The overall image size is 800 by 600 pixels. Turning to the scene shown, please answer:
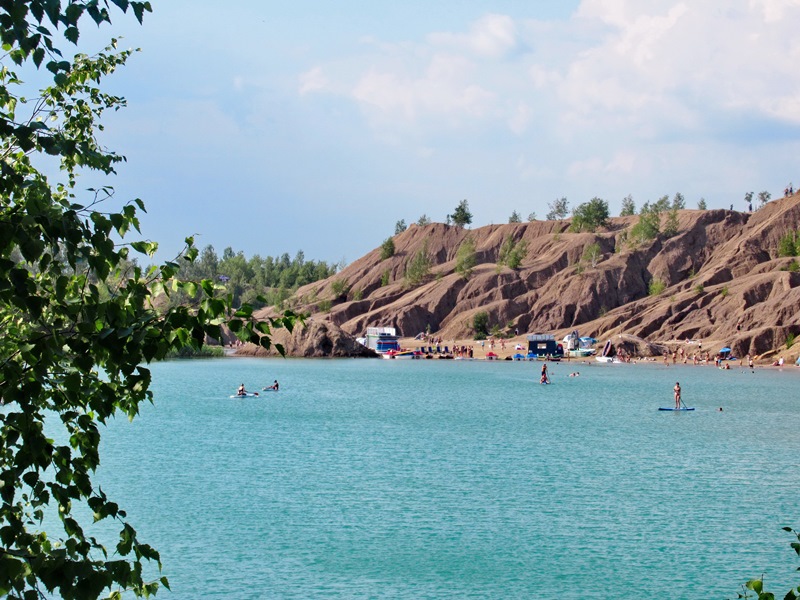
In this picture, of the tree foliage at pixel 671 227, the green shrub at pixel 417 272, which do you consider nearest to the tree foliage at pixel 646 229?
the tree foliage at pixel 671 227

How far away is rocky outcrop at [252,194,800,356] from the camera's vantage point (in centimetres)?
15088

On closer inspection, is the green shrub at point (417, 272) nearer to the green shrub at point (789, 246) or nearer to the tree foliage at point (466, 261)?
the tree foliage at point (466, 261)

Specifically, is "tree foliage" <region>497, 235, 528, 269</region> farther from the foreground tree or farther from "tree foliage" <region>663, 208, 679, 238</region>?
the foreground tree

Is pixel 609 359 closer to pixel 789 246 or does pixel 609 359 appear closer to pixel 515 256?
pixel 789 246

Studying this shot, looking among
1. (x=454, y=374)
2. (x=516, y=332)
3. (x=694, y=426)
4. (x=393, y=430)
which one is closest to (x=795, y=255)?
(x=516, y=332)

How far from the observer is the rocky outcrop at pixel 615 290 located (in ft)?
495

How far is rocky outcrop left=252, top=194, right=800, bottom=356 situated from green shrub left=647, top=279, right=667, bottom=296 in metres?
0.35

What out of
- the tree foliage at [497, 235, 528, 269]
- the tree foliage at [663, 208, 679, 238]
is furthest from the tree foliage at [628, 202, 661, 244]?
the tree foliage at [497, 235, 528, 269]

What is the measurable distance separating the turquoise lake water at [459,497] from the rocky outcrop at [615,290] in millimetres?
79995

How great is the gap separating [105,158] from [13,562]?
13.1ft

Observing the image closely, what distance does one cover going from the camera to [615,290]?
174 meters

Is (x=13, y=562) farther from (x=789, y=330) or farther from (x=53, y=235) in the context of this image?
(x=789, y=330)

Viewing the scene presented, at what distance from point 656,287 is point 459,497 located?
14158 cm

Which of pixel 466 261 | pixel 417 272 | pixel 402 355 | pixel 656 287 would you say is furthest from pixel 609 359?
pixel 417 272
